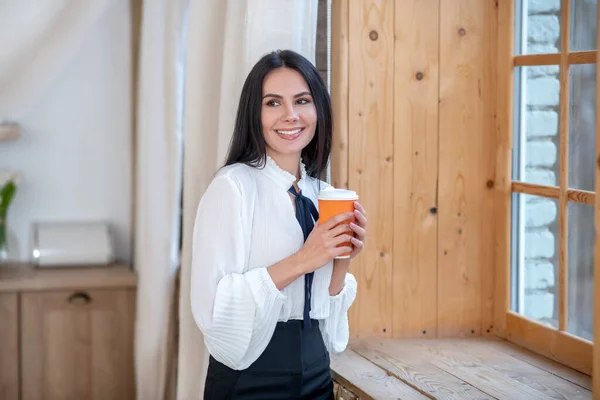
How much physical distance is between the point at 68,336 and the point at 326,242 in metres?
1.81

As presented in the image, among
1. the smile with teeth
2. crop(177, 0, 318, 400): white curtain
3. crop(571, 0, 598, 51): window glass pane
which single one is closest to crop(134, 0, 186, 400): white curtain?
crop(177, 0, 318, 400): white curtain

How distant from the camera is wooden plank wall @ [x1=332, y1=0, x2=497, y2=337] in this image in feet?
8.54

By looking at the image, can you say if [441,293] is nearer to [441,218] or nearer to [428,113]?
[441,218]

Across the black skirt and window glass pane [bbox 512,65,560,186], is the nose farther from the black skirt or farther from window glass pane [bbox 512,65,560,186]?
window glass pane [bbox 512,65,560,186]

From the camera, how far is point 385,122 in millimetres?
2631

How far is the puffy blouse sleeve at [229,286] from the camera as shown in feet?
5.73

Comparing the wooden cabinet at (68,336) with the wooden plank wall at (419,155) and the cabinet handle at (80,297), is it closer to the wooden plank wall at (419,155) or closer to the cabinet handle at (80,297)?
the cabinet handle at (80,297)

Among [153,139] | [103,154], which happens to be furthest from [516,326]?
[103,154]

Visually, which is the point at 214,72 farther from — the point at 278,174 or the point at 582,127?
Answer: the point at 582,127

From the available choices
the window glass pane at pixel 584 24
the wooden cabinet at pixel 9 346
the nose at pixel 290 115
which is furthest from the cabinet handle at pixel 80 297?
the window glass pane at pixel 584 24

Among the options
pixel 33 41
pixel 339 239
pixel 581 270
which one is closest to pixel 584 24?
pixel 581 270

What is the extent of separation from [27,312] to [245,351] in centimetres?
166

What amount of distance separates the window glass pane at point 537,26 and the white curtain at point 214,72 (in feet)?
2.19

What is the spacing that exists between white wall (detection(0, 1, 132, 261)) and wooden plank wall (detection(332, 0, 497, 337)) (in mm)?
1353
